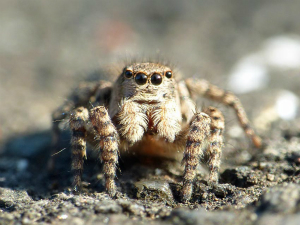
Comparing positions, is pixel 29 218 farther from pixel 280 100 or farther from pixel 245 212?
pixel 280 100

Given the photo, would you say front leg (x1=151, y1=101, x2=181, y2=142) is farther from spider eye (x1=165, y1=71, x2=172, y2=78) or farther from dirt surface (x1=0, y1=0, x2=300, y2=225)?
dirt surface (x1=0, y1=0, x2=300, y2=225)

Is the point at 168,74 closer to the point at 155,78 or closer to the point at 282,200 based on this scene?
the point at 155,78

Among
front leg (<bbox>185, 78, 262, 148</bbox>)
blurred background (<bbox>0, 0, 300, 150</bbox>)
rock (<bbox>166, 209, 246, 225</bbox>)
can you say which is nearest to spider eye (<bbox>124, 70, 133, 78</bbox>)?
front leg (<bbox>185, 78, 262, 148</bbox>)

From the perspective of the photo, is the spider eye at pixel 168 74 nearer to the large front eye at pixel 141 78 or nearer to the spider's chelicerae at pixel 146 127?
the spider's chelicerae at pixel 146 127

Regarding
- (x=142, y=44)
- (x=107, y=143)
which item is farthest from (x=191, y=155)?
(x=142, y=44)

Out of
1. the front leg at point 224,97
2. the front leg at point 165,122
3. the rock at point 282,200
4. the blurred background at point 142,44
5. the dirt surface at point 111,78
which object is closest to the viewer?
the rock at point 282,200

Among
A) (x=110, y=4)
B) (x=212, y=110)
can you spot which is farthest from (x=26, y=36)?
(x=212, y=110)

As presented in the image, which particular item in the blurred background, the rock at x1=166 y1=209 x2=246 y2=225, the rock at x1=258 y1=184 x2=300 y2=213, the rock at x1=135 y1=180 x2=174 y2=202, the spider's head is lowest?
the rock at x1=135 y1=180 x2=174 y2=202

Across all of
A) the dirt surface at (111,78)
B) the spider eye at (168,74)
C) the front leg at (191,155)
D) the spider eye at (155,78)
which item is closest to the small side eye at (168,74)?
the spider eye at (168,74)
